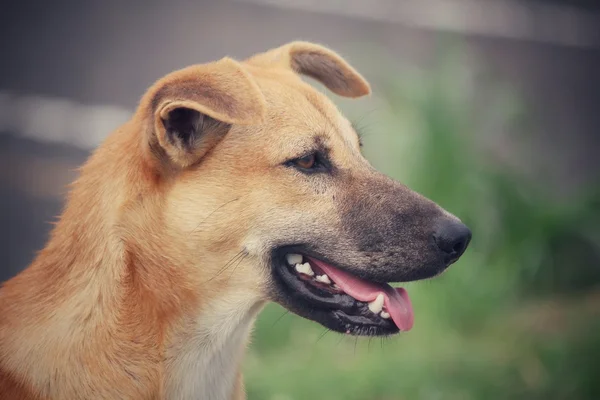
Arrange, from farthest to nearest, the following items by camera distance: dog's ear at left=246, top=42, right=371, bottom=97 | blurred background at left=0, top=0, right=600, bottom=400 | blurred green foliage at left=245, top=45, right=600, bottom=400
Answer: blurred background at left=0, top=0, right=600, bottom=400 < blurred green foliage at left=245, top=45, right=600, bottom=400 < dog's ear at left=246, top=42, right=371, bottom=97

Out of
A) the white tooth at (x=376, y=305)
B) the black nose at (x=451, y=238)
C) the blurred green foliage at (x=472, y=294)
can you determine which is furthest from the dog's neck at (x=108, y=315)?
the blurred green foliage at (x=472, y=294)

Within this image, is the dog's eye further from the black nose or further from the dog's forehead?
the black nose

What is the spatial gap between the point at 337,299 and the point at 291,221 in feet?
1.28

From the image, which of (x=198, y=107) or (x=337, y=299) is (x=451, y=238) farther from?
(x=198, y=107)

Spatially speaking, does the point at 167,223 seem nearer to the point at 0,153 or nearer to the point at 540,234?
the point at 540,234

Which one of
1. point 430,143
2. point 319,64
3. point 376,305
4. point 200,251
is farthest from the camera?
point 430,143

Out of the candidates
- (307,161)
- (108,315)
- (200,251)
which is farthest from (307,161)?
(108,315)

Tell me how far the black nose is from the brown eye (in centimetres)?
60

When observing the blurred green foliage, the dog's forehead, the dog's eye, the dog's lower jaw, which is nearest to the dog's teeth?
the dog's lower jaw

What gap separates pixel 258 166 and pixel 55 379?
1179 millimetres

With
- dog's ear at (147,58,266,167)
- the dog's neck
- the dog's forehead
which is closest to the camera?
dog's ear at (147,58,266,167)

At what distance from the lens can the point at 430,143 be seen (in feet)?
22.4

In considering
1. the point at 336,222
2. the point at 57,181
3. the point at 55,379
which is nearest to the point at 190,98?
the point at 336,222

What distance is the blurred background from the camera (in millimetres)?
5734
